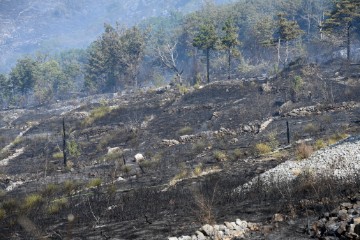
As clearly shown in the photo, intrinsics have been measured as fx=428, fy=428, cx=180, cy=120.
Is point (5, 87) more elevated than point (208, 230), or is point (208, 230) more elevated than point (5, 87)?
point (5, 87)

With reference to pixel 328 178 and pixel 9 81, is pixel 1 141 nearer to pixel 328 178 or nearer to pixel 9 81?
pixel 328 178

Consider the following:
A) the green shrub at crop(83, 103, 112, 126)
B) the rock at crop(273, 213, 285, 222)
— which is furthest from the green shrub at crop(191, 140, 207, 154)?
the green shrub at crop(83, 103, 112, 126)

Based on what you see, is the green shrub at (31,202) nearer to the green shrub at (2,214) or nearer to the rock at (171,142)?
the green shrub at (2,214)

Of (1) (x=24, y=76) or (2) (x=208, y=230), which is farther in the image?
(1) (x=24, y=76)

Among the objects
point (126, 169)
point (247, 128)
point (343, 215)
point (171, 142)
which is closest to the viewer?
point (343, 215)

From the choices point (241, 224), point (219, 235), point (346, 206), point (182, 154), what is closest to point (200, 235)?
point (219, 235)

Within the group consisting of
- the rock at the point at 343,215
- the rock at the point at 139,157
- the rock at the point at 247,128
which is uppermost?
the rock at the point at 343,215

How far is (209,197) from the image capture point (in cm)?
1831

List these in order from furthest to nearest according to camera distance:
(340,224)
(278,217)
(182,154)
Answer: (182,154)
(278,217)
(340,224)

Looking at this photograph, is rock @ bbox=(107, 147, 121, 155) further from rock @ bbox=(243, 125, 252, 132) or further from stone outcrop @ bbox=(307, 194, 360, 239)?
stone outcrop @ bbox=(307, 194, 360, 239)

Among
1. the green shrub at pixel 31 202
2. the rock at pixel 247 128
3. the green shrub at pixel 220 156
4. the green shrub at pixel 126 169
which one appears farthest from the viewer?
the rock at pixel 247 128

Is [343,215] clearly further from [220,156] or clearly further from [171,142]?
[171,142]

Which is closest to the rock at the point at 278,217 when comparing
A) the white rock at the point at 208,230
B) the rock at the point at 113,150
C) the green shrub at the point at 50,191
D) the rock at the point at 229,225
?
the rock at the point at 229,225

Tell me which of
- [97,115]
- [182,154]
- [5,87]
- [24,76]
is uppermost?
[24,76]
